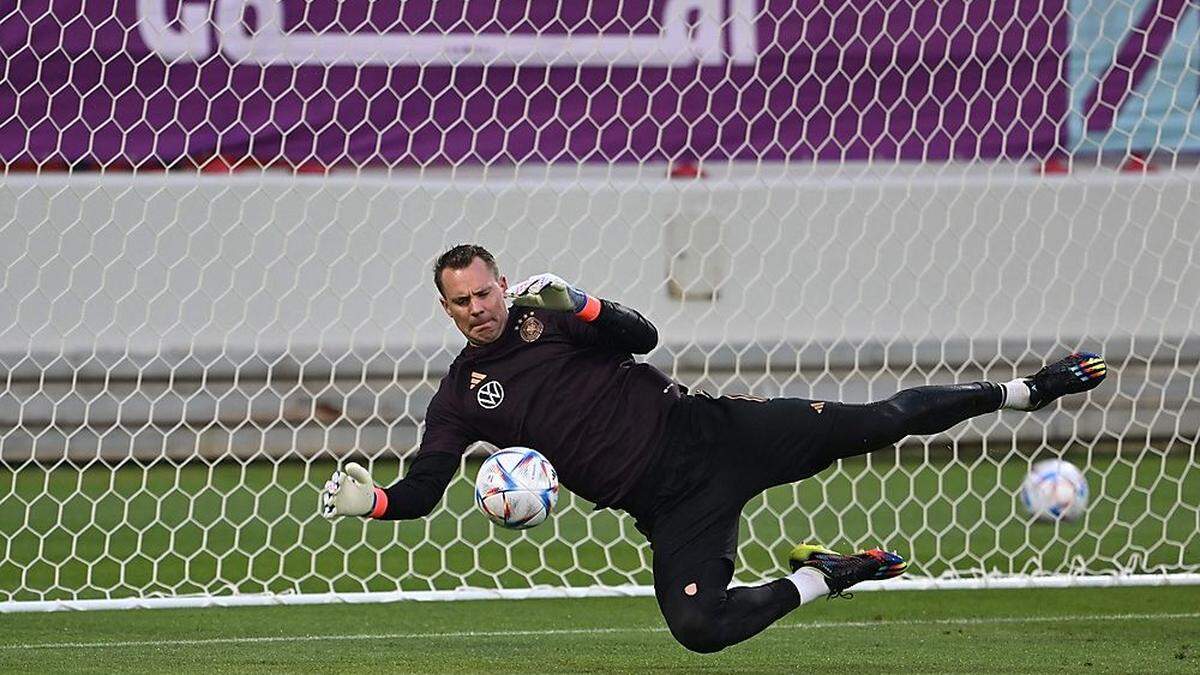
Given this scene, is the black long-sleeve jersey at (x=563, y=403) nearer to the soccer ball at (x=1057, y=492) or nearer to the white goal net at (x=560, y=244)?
the white goal net at (x=560, y=244)

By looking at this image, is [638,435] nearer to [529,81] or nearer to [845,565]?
[845,565]

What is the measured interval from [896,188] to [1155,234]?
1652 millimetres

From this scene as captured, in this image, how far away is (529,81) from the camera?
310 inches

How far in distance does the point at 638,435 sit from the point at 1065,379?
1.51 m

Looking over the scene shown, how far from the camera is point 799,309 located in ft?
34.9

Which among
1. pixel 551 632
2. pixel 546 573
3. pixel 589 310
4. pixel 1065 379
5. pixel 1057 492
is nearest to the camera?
pixel 589 310

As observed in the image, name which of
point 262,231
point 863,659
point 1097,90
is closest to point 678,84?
point 1097,90

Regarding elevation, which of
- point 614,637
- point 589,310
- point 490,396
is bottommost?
point 614,637

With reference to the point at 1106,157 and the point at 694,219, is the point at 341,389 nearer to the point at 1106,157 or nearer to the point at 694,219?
the point at 694,219

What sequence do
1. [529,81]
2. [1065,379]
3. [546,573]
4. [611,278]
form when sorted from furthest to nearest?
[611,278], [529,81], [546,573], [1065,379]

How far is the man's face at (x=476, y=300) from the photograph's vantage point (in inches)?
194

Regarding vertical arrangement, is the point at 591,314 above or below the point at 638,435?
above

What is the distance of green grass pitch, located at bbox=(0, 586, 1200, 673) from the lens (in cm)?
512

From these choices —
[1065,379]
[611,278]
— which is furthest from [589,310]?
[611,278]
